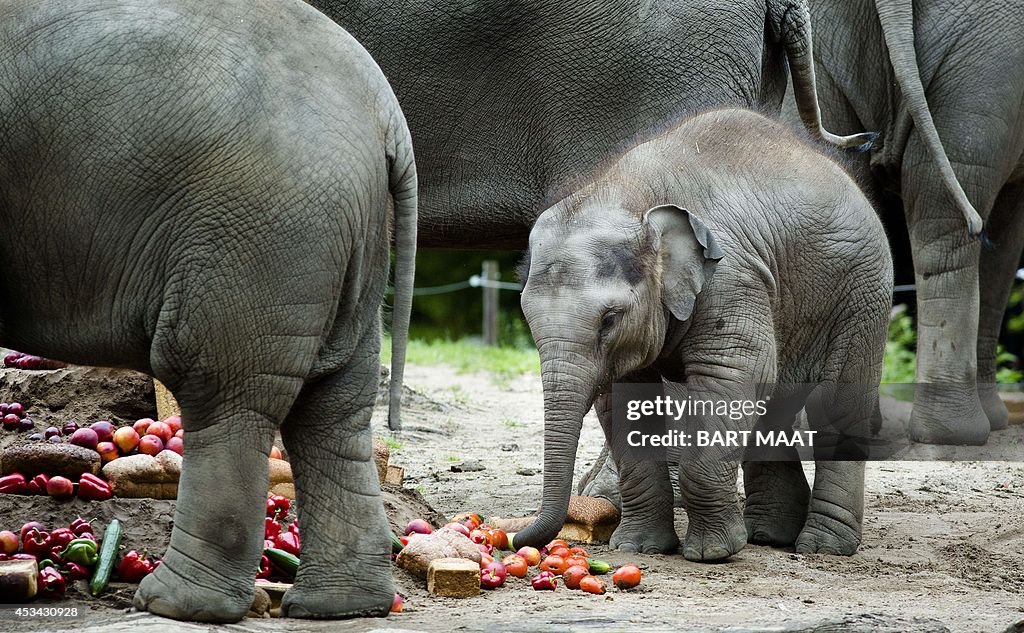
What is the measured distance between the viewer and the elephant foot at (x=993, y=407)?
30.9ft

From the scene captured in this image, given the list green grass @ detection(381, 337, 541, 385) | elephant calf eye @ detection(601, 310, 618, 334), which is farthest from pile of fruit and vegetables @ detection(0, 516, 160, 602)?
green grass @ detection(381, 337, 541, 385)

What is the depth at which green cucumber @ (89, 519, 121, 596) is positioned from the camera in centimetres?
455

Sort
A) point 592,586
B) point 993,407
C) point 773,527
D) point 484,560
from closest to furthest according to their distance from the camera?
1. point 592,586
2. point 484,560
3. point 773,527
4. point 993,407

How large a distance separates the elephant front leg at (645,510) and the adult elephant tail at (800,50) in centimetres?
183

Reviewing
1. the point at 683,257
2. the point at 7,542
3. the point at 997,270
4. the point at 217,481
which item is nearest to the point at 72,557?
the point at 7,542

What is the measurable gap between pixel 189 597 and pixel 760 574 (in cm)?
228

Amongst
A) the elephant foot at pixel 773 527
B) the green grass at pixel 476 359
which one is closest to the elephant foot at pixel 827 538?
the elephant foot at pixel 773 527

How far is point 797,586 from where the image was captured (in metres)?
5.35

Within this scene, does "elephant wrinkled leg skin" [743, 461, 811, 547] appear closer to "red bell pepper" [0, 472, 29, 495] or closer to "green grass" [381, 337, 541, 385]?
"red bell pepper" [0, 472, 29, 495]

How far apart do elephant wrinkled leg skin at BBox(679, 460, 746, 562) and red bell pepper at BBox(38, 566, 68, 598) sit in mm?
2307

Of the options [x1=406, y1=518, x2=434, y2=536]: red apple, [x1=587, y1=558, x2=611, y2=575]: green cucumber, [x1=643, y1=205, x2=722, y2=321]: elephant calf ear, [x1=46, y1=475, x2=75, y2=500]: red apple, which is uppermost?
[x1=643, y1=205, x2=722, y2=321]: elephant calf ear

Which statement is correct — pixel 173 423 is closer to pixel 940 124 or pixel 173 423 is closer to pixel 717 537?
pixel 717 537

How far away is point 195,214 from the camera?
13.3 ft

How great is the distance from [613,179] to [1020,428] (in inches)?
182
